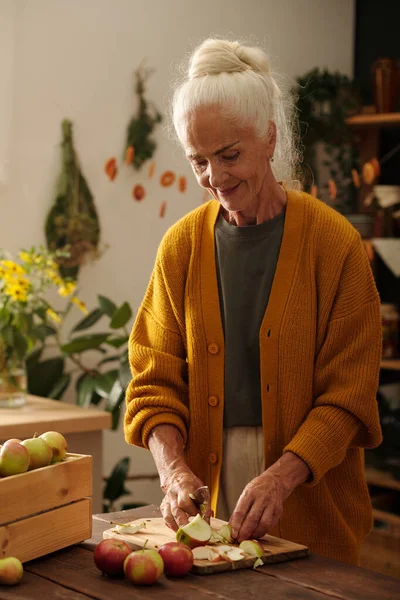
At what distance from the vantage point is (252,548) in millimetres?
Result: 1434

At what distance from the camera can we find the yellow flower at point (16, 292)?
8.85 feet

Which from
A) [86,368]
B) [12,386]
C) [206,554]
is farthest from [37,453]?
[86,368]

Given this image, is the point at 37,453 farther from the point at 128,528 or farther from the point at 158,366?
the point at 158,366

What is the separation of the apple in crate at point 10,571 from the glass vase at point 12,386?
142cm

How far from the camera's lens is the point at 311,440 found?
1.63 m

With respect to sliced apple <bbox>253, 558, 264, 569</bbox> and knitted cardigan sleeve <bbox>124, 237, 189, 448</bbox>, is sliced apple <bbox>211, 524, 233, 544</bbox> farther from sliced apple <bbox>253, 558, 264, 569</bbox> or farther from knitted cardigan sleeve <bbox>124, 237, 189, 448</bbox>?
knitted cardigan sleeve <bbox>124, 237, 189, 448</bbox>

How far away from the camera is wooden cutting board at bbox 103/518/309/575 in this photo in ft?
4.55

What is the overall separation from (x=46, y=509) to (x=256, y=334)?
554mm

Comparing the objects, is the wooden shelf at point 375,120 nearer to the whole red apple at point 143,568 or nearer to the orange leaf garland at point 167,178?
the orange leaf garland at point 167,178

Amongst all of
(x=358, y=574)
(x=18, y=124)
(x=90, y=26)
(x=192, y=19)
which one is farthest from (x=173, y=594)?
(x=192, y=19)

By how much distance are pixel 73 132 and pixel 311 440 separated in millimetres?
2040

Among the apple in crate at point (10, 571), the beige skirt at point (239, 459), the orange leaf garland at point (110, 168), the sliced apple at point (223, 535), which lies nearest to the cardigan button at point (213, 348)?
the beige skirt at point (239, 459)

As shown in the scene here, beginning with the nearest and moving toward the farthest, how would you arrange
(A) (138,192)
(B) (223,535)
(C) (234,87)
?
1. (B) (223,535)
2. (C) (234,87)
3. (A) (138,192)

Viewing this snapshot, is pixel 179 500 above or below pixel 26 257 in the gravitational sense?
below
